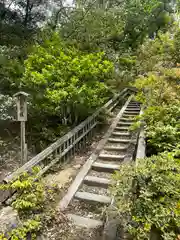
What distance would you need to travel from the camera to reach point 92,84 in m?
5.57

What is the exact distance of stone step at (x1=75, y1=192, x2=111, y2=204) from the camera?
342cm

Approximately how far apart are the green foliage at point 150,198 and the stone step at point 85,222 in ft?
2.50

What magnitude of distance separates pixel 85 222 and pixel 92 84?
148 inches

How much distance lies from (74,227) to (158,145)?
2.34m

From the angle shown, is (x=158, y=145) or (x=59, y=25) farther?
(x=59, y=25)


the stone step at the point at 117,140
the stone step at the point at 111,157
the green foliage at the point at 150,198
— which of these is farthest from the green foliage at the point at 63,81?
the green foliage at the point at 150,198

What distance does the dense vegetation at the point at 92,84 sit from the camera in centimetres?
216

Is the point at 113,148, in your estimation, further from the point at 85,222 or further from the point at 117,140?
the point at 85,222

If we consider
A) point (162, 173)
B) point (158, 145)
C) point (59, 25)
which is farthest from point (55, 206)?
point (59, 25)

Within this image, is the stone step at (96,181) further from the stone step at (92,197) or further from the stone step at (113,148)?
the stone step at (113,148)

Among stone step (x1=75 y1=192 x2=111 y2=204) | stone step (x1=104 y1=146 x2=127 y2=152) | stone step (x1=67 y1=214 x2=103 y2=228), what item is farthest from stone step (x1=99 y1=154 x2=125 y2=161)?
stone step (x1=67 y1=214 x2=103 y2=228)

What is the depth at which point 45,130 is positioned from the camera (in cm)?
611

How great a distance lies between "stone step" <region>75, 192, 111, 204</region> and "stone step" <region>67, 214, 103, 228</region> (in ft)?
1.43

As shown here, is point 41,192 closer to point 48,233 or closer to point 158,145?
point 48,233
